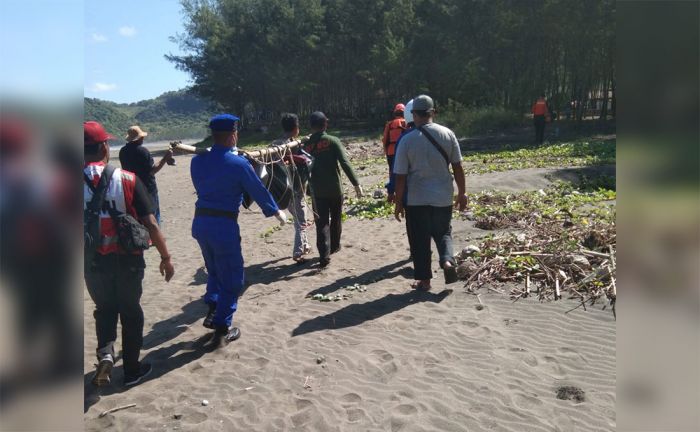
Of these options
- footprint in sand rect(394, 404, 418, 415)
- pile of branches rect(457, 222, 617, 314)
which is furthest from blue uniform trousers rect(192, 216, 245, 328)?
pile of branches rect(457, 222, 617, 314)

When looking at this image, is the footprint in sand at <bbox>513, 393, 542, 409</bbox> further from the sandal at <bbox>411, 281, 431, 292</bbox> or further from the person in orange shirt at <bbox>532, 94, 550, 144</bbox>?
the person in orange shirt at <bbox>532, 94, 550, 144</bbox>

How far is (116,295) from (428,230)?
3.22 m

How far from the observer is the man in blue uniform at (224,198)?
482 centimetres

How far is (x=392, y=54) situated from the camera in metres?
35.2

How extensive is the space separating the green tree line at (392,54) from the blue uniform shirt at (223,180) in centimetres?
2512

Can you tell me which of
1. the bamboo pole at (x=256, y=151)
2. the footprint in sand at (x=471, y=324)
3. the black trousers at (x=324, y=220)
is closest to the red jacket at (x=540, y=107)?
the black trousers at (x=324, y=220)

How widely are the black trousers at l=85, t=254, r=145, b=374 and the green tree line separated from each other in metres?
26.2

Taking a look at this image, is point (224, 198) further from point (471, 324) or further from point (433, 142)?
point (471, 324)

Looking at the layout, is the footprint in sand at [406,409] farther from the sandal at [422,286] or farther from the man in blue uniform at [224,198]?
the sandal at [422,286]

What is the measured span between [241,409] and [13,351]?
2.84 meters

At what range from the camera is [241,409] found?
4.03 meters

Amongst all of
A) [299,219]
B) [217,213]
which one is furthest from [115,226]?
[299,219]

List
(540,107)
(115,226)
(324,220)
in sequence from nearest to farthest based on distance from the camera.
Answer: (115,226)
(324,220)
(540,107)

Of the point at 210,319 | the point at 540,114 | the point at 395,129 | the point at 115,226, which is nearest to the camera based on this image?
the point at 115,226
